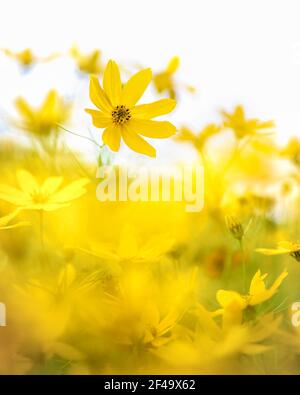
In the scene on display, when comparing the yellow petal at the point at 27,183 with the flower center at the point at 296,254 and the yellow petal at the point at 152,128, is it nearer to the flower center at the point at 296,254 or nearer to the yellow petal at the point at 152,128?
the yellow petal at the point at 152,128

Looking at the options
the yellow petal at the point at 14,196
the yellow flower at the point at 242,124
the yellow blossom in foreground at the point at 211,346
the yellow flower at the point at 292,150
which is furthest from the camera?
the yellow flower at the point at 292,150

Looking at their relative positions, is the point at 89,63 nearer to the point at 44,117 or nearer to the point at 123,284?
the point at 44,117

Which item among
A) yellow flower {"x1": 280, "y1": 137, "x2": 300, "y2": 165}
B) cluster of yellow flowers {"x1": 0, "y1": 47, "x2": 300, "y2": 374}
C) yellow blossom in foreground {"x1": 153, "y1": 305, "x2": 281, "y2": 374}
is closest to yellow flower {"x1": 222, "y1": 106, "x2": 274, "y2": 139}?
cluster of yellow flowers {"x1": 0, "y1": 47, "x2": 300, "y2": 374}

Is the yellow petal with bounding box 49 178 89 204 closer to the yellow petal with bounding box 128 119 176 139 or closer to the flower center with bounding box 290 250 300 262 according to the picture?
the yellow petal with bounding box 128 119 176 139

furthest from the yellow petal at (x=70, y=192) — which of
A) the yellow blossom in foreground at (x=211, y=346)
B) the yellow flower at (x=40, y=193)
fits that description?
the yellow blossom in foreground at (x=211, y=346)

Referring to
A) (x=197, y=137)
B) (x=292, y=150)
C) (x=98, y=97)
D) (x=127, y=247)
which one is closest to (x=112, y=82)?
(x=98, y=97)

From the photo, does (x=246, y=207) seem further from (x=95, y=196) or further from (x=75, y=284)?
→ (x=75, y=284)

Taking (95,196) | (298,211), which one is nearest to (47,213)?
(95,196)
